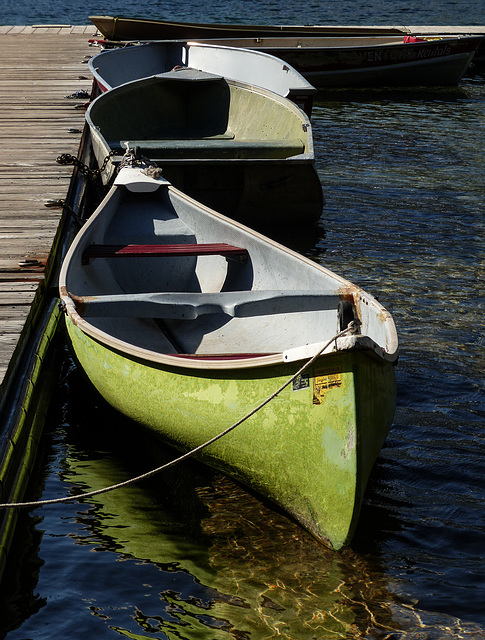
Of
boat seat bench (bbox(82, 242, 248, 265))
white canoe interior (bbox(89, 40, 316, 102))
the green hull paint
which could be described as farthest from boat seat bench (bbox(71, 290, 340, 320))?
white canoe interior (bbox(89, 40, 316, 102))

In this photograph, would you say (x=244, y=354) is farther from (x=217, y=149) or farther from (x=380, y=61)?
(x=380, y=61)

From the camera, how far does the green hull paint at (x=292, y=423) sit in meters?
3.85

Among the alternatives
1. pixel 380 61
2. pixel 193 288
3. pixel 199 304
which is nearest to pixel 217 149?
pixel 193 288

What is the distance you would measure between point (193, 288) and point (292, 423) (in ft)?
9.75

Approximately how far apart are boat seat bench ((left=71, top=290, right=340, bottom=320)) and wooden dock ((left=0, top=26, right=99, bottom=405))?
1.91ft

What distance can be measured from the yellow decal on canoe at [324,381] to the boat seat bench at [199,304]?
3.96 feet

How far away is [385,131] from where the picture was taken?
1377 centimetres

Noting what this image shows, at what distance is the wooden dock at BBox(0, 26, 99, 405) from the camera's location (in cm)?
587

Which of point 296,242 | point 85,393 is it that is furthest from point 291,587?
point 296,242

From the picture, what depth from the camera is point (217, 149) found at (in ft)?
28.7

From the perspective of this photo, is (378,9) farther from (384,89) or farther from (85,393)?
(85,393)

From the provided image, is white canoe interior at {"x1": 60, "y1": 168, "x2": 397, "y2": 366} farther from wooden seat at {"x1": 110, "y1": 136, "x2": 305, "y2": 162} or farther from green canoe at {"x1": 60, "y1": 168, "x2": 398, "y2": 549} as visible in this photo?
wooden seat at {"x1": 110, "y1": 136, "x2": 305, "y2": 162}

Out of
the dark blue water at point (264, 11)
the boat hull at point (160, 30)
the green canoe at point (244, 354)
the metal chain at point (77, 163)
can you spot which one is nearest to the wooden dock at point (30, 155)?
the metal chain at point (77, 163)

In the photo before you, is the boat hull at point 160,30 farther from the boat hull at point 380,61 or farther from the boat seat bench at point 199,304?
the boat seat bench at point 199,304
